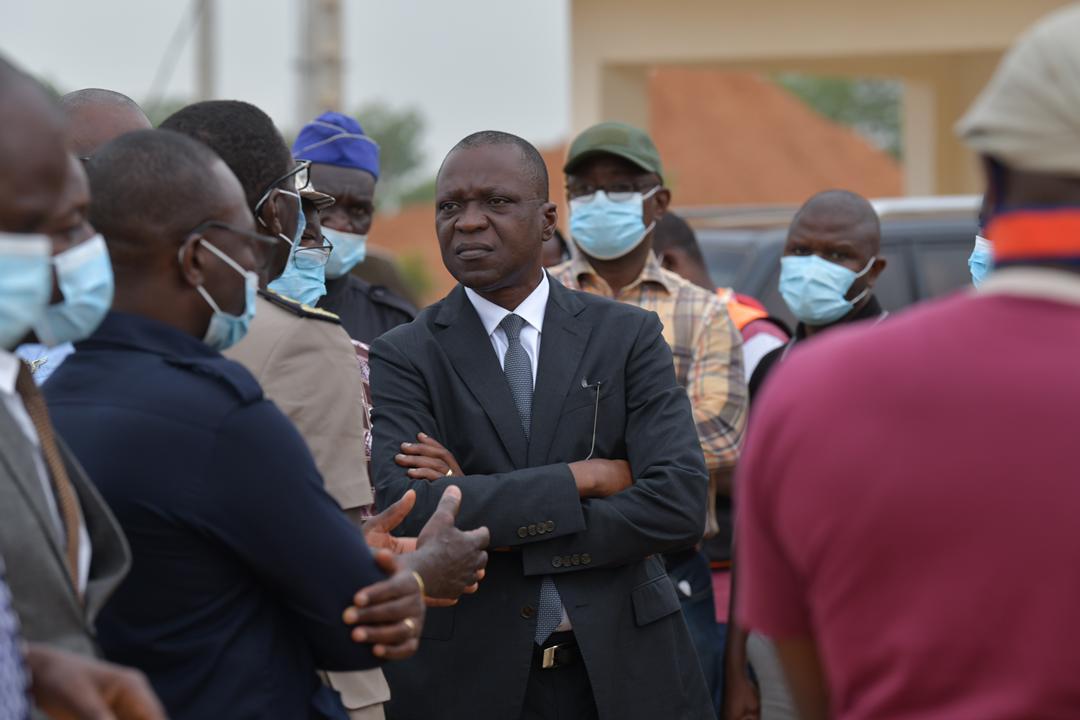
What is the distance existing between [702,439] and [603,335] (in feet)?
3.35

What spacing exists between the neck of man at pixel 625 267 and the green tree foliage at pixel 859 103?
44.0 metres

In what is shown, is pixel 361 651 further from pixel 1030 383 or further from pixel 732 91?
pixel 732 91

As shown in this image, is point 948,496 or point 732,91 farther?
point 732,91

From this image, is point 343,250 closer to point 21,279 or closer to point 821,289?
point 821,289

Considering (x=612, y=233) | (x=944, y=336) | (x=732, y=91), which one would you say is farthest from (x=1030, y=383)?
(x=732, y=91)

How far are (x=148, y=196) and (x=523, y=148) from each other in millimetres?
1729

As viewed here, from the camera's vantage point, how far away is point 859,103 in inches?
1948

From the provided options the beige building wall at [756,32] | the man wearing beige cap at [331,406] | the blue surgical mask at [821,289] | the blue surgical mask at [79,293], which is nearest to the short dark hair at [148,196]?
the blue surgical mask at [79,293]

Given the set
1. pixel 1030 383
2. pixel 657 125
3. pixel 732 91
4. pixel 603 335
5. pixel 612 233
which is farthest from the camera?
pixel 732 91

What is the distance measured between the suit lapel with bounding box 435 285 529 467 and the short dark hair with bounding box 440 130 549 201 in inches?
16.0

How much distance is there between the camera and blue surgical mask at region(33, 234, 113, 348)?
2420 mm

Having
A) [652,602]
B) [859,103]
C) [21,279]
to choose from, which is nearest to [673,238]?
[652,602]

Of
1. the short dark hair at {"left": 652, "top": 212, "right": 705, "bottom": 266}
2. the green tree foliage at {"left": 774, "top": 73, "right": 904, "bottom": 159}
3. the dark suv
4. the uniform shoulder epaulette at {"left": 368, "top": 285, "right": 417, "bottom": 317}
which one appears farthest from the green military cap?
the green tree foliage at {"left": 774, "top": 73, "right": 904, "bottom": 159}

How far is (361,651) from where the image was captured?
2.72 m
